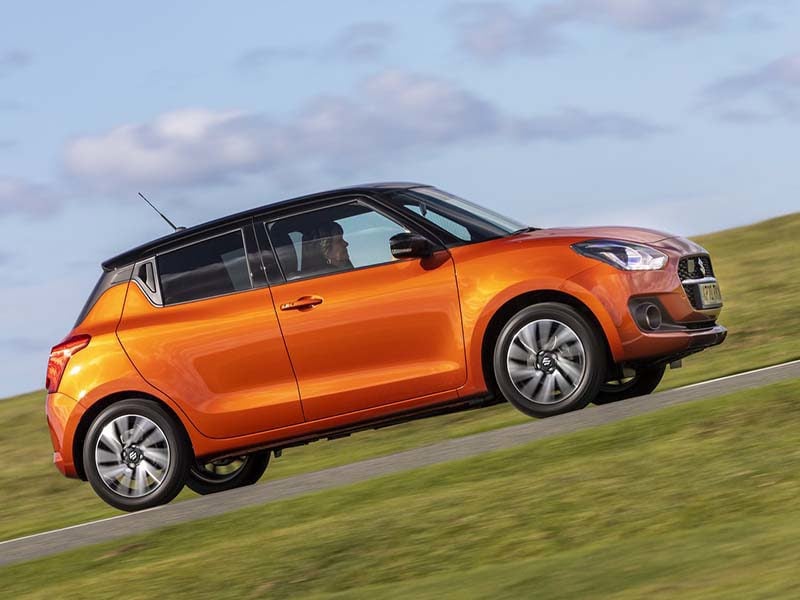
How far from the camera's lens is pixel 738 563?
5.70m

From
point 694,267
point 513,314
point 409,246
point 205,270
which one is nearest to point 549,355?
point 513,314

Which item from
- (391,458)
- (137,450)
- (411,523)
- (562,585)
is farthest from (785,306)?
(562,585)

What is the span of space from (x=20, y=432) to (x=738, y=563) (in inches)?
692

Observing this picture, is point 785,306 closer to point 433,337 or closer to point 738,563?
point 433,337

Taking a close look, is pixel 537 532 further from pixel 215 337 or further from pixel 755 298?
pixel 755 298

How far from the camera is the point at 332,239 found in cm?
1024

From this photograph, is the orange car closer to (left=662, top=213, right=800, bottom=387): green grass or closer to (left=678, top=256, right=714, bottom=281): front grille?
(left=678, top=256, right=714, bottom=281): front grille

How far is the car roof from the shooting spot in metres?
10.4

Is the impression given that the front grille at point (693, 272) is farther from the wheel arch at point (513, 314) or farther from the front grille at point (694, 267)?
the wheel arch at point (513, 314)

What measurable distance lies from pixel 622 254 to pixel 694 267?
720 millimetres

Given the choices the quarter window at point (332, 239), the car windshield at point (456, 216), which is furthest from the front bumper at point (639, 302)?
the quarter window at point (332, 239)

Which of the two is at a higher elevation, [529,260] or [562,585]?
[529,260]

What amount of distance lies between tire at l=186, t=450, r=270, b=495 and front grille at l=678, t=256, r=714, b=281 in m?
3.64

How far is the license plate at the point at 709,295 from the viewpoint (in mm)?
10200
